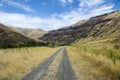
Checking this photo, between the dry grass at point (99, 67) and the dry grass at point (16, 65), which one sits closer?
the dry grass at point (99, 67)

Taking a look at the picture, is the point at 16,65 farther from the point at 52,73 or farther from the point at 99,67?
the point at 99,67

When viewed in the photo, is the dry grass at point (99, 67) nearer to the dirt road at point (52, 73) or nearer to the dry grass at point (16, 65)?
the dirt road at point (52, 73)

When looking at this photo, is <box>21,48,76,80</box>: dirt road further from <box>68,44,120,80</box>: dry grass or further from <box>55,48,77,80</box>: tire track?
<box>68,44,120,80</box>: dry grass

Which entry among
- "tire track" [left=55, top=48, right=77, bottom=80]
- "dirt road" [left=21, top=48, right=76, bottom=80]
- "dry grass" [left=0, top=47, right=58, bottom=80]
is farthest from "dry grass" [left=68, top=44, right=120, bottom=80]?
"dry grass" [left=0, top=47, right=58, bottom=80]

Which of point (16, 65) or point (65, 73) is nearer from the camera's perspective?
point (65, 73)

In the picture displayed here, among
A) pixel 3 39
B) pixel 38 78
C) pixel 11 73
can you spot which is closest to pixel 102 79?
pixel 38 78

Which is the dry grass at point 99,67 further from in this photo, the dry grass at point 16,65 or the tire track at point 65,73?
the dry grass at point 16,65

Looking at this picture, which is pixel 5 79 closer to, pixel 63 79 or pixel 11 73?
pixel 11 73

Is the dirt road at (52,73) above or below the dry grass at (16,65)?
below

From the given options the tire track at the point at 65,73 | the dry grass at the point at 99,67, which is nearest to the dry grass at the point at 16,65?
the tire track at the point at 65,73

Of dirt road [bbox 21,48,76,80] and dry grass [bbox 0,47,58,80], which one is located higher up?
dry grass [bbox 0,47,58,80]

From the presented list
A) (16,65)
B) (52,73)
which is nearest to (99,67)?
(52,73)

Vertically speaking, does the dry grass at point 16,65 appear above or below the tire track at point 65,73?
above

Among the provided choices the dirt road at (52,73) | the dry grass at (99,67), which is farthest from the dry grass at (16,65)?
the dry grass at (99,67)
